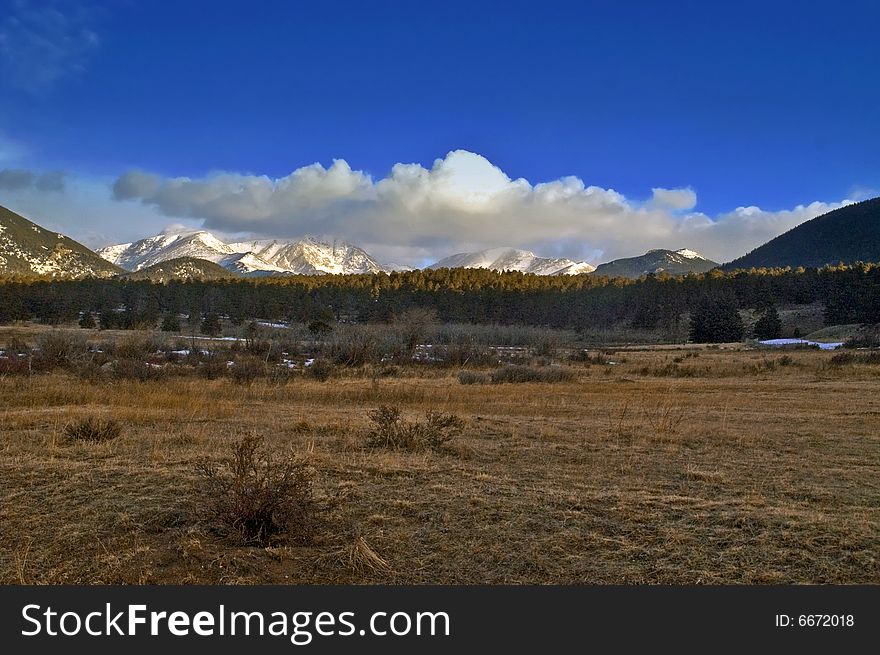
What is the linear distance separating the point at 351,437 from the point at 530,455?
3591 mm

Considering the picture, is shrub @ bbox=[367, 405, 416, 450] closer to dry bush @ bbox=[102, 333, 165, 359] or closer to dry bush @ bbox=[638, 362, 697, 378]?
dry bush @ bbox=[638, 362, 697, 378]

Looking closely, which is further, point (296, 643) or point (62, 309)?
point (62, 309)

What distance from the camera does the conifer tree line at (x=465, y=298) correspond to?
94.2 meters

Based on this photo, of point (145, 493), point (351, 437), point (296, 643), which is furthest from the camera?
point (351, 437)

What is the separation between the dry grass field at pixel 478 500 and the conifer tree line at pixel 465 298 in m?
81.1

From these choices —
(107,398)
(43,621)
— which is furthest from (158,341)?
(43,621)

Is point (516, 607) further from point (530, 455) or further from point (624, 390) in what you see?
point (624, 390)

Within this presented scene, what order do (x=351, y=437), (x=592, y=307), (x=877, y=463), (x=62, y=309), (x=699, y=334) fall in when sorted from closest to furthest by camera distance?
(x=877, y=463), (x=351, y=437), (x=699, y=334), (x=62, y=309), (x=592, y=307)

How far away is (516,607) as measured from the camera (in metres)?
3.95

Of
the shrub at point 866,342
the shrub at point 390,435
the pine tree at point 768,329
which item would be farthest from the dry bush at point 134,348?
the pine tree at point 768,329

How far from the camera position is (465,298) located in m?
121

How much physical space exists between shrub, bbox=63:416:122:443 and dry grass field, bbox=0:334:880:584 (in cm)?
19

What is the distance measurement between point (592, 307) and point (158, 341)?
96.7 metres

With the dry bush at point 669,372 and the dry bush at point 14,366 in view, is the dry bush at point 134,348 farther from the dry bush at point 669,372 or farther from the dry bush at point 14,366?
the dry bush at point 669,372
